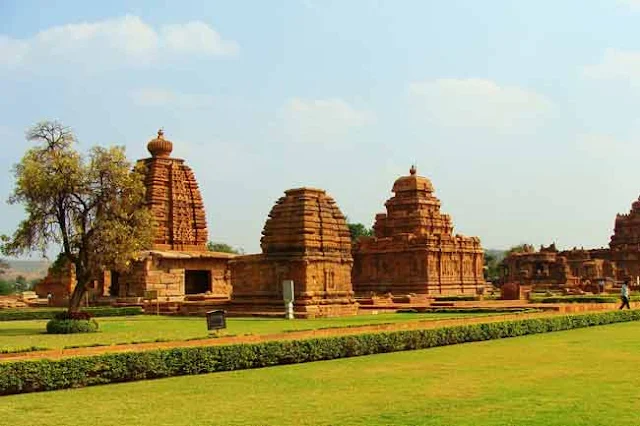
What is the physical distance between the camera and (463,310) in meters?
31.3

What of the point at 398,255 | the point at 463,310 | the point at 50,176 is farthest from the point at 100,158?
the point at 398,255

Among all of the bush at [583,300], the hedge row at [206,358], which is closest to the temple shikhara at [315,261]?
the bush at [583,300]

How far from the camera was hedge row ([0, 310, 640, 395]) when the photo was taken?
39.5 feet

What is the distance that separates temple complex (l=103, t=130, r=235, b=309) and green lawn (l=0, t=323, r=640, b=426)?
27184 mm

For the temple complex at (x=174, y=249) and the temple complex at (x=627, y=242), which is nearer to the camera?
the temple complex at (x=174, y=249)

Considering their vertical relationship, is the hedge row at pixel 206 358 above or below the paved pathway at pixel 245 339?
below

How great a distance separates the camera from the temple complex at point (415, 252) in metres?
51.8

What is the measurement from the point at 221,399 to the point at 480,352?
284 inches

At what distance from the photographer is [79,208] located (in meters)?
24.1

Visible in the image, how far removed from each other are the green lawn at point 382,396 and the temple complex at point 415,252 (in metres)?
36.2

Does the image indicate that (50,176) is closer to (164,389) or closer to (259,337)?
(259,337)

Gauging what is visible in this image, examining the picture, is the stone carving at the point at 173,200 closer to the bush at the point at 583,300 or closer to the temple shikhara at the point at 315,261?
the temple shikhara at the point at 315,261

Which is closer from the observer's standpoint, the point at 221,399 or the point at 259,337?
the point at 221,399

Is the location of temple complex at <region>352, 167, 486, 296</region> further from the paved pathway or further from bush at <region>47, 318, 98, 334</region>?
bush at <region>47, 318, 98, 334</region>
